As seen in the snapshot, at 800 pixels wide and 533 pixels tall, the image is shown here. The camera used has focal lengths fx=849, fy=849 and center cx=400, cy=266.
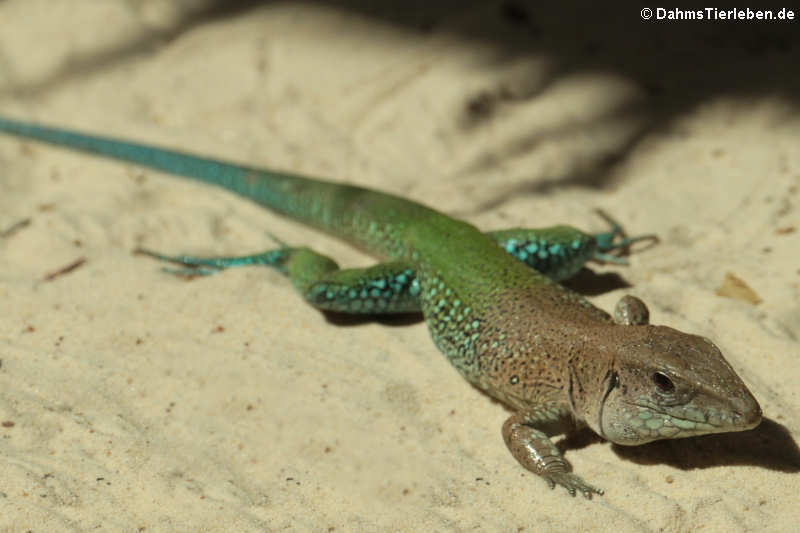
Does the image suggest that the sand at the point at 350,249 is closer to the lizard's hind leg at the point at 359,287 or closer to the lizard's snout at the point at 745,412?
the lizard's hind leg at the point at 359,287

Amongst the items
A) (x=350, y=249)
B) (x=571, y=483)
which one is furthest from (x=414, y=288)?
(x=571, y=483)

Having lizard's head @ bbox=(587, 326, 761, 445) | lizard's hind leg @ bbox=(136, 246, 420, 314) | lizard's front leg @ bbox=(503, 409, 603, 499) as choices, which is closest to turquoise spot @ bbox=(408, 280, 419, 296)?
lizard's hind leg @ bbox=(136, 246, 420, 314)

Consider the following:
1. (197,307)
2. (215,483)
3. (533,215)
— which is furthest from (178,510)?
(533,215)

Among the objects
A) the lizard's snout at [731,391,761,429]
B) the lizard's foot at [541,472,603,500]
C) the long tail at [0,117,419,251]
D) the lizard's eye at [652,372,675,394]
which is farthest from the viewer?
the long tail at [0,117,419,251]

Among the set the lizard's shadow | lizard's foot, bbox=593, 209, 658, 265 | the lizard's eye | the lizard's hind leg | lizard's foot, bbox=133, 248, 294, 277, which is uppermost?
the lizard's eye

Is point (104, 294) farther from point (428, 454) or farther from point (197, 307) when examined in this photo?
point (428, 454)

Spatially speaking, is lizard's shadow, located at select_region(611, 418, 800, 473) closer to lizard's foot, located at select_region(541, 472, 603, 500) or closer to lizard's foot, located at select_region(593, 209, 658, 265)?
lizard's foot, located at select_region(541, 472, 603, 500)

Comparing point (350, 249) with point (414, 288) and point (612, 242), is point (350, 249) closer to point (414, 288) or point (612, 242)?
point (414, 288)

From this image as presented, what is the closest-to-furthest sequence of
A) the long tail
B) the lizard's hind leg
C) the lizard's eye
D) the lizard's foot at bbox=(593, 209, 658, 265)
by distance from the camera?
the lizard's eye, the lizard's hind leg, the lizard's foot at bbox=(593, 209, 658, 265), the long tail
